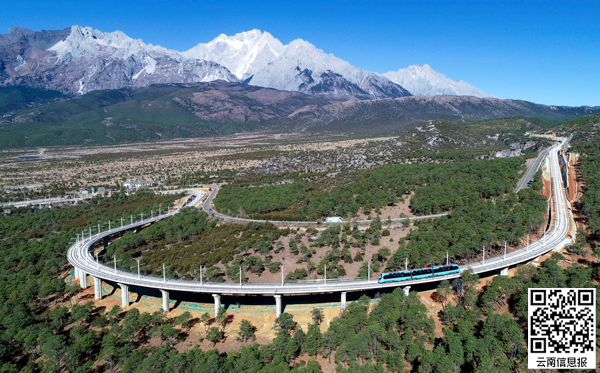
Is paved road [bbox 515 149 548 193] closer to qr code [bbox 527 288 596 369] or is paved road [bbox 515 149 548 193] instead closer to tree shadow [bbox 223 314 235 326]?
qr code [bbox 527 288 596 369]

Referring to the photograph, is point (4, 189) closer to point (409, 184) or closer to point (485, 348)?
point (409, 184)

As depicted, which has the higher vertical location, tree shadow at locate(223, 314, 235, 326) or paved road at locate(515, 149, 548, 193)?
paved road at locate(515, 149, 548, 193)

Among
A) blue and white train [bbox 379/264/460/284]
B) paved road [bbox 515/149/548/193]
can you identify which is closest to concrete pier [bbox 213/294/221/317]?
blue and white train [bbox 379/264/460/284]

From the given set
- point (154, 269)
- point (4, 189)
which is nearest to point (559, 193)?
point (154, 269)

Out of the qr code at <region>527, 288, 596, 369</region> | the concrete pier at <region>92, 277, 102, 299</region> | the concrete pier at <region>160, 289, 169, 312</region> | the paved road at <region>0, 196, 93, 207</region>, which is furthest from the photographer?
the paved road at <region>0, 196, 93, 207</region>

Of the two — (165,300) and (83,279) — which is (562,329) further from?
(83,279)

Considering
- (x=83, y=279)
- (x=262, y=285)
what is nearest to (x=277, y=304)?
(x=262, y=285)

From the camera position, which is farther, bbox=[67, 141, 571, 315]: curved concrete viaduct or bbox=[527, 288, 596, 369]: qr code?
bbox=[67, 141, 571, 315]: curved concrete viaduct
